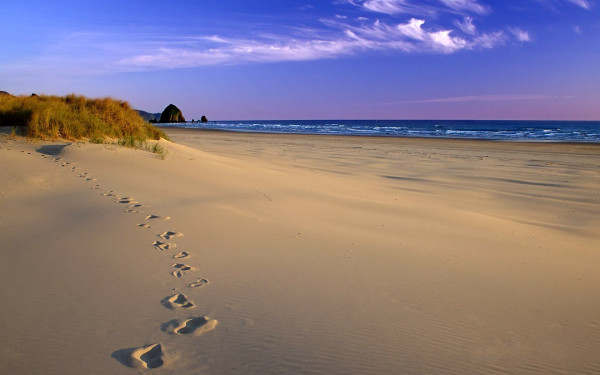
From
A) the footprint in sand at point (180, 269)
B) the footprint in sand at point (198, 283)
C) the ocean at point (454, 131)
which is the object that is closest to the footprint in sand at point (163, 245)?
the footprint in sand at point (180, 269)

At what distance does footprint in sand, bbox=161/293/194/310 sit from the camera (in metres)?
2.55

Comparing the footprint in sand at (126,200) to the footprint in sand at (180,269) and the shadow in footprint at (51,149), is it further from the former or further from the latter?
the shadow in footprint at (51,149)

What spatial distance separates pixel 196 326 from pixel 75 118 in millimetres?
9448

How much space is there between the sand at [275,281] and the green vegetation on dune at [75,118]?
260 centimetres

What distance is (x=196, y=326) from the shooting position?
2.33m

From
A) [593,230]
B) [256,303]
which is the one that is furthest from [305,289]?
[593,230]

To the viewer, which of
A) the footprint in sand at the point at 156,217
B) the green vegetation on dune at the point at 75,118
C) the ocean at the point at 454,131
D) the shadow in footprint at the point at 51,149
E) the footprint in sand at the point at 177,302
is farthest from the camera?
the ocean at the point at 454,131

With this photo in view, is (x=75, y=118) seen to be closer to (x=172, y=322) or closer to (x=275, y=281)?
(x=275, y=281)

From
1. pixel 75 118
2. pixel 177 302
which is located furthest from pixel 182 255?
pixel 75 118

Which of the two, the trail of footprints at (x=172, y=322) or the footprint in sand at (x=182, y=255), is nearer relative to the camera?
the trail of footprints at (x=172, y=322)

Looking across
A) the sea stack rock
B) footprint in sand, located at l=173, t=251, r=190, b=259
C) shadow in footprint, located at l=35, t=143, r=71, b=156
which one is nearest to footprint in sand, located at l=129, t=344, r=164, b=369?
footprint in sand, located at l=173, t=251, r=190, b=259

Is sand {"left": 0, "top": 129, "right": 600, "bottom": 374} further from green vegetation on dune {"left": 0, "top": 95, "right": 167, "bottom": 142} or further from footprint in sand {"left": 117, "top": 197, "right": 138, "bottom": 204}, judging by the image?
green vegetation on dune {"left": 0, "top": 95, "right": 167, "bottom": 142}

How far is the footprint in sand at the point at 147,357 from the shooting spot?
1.97 m

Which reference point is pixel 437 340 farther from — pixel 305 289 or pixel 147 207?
pixel 147 207
